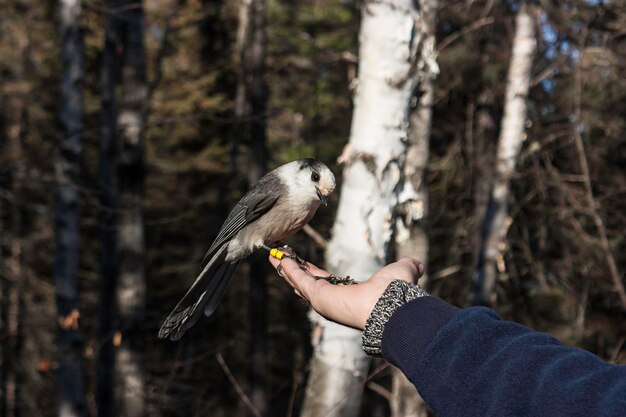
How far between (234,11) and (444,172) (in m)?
7.07

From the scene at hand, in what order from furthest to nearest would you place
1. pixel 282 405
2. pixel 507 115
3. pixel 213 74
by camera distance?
pixel 213 74
pixel 282 405
pixel 507 115

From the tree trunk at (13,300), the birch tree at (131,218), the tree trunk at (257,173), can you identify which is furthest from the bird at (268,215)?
the tree trunk at (13,300)

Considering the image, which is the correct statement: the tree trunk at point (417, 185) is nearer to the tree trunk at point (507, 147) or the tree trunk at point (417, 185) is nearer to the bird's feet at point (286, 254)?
the tree trunk at point (507, 147)

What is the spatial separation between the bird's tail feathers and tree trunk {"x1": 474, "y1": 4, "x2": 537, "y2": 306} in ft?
17.5

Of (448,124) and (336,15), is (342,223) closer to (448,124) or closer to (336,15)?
(448,124)

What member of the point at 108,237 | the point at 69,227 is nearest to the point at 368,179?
the point at 69,227

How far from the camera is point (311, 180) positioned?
11.0 feet

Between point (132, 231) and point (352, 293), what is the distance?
450 cm

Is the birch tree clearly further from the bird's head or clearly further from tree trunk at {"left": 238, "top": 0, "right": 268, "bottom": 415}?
tree trunk at {"left": 238, "top": 0, "right": 268, "bottom": 415}

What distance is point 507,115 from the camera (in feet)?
26.1

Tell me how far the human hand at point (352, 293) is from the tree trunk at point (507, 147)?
19.1 ft

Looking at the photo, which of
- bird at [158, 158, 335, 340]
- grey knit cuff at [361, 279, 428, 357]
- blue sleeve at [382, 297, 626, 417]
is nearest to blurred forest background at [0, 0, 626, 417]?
bird at [158, 158, 335, 340]

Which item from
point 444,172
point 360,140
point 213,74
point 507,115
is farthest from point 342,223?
point 213,74

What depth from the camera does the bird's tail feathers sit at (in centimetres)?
270
